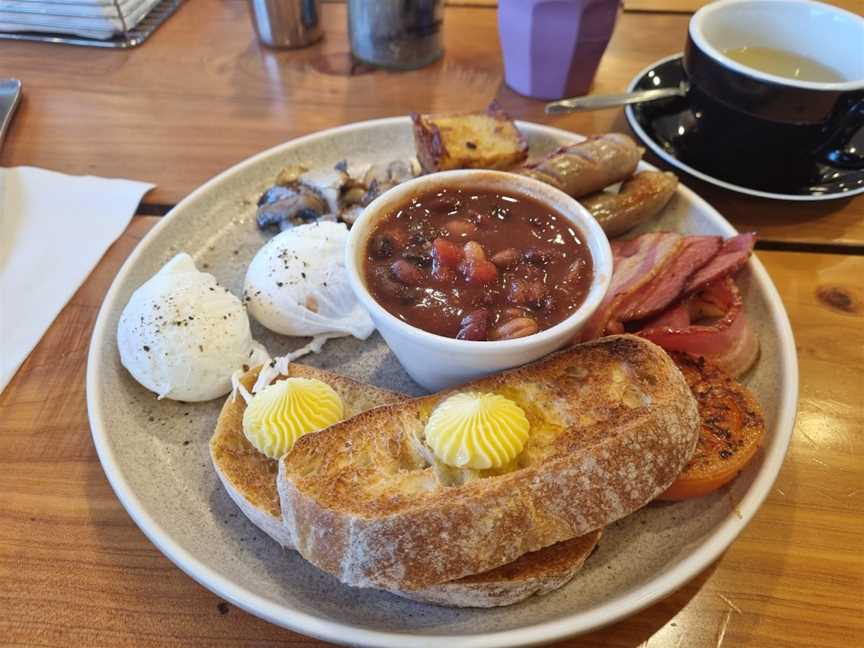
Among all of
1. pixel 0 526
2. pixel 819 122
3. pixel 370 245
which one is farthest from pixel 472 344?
pixel 819 122

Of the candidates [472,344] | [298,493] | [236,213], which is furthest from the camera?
[236,213]

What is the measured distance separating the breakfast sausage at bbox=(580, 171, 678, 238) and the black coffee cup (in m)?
0.37

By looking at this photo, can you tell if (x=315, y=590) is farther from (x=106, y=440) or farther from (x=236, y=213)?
(x=236, y=213)

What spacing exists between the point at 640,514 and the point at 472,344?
644 millimetres

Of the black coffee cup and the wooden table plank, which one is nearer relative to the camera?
the wooden table plank

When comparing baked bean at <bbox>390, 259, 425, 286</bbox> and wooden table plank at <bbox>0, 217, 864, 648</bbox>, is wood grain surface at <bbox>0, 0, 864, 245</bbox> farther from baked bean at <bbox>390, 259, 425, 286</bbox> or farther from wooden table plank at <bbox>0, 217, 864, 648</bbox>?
baked bean at <bbox>390, 259, 425, 286</bbox>

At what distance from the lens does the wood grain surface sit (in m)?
2.92

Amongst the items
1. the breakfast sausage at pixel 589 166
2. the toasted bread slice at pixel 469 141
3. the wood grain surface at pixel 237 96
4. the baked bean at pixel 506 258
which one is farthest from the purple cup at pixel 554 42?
the baked bean at pixel 506 258

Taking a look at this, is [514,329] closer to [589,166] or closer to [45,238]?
[589,166]

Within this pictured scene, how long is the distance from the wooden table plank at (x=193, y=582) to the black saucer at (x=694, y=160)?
29.9 inches

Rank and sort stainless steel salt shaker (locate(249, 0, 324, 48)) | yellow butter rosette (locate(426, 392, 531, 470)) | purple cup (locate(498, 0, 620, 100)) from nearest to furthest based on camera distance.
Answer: yellow butter rosette (locate(426, 392, 531, 470)) < purple cup (locate(498, 0, 620, 100)) < stainless steel salt shaker (locate(249, 0, 324, 48))

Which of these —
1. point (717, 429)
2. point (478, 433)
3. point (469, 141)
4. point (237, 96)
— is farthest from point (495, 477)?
point (237, 96)

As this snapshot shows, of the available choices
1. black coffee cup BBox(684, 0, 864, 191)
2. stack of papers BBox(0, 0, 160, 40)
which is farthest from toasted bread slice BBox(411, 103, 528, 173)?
stack of papers BBox(0, 0, 160, 40)

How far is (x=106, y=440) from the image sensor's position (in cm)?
175
